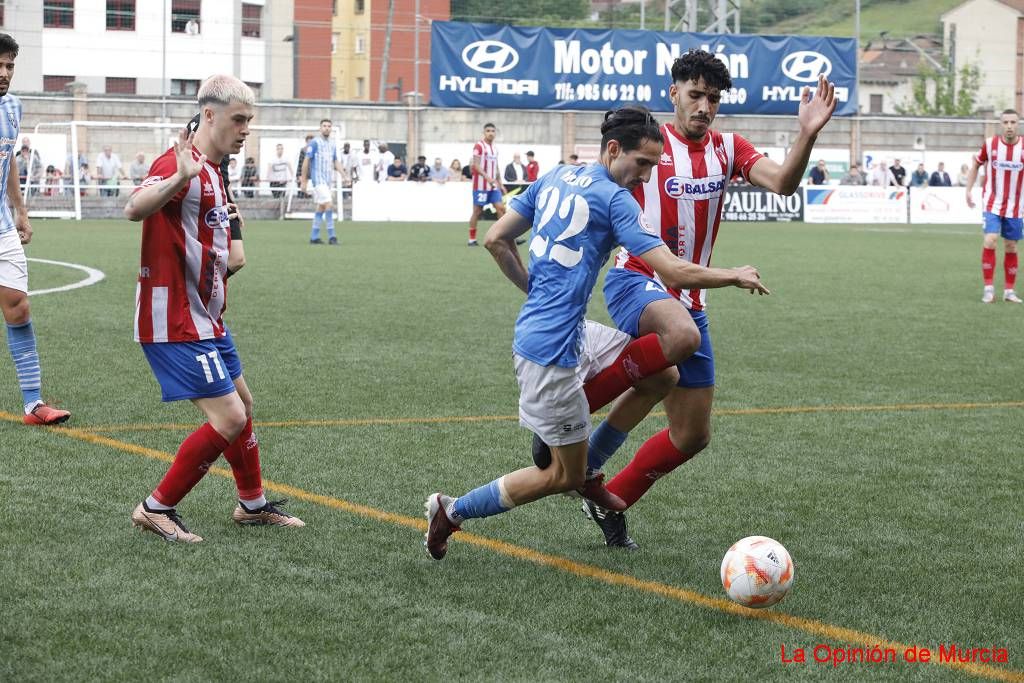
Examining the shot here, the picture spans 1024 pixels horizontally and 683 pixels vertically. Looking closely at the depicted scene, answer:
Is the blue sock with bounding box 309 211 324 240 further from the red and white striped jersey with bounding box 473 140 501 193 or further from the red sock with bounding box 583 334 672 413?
the red sock with bounding box 583 334 672 413

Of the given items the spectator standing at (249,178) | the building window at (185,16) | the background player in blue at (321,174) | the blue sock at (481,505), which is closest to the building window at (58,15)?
the building window at (185,16)

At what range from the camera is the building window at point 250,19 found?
4374cm

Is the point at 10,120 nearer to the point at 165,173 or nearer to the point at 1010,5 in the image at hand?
the point at 165,173

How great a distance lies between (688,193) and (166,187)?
84.3 inches

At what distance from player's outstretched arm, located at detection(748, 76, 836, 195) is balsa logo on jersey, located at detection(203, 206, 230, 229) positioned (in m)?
2.15

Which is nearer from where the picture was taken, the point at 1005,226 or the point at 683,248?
the point at 683,248

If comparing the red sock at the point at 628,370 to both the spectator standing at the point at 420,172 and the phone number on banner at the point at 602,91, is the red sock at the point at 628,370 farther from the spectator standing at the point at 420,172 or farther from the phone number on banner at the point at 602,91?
the phone number on banner at the point at 602,91

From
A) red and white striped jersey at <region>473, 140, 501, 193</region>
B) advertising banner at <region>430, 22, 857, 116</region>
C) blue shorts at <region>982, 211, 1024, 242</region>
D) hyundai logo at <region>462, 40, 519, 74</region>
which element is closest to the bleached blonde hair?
blue shorts at <region>982, 211, 1024, 242</region>

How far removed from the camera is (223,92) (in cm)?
524

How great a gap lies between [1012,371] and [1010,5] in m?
86.1

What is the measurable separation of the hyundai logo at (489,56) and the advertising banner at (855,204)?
923 centimetres

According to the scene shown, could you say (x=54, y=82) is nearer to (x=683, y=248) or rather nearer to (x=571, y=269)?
(x=683, y=248)

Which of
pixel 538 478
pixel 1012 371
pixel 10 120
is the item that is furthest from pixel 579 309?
pixel 1012 371

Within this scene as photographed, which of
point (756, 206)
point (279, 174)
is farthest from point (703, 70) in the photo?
point (756, 206)
